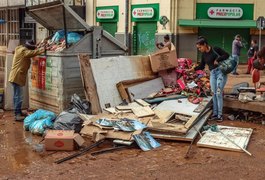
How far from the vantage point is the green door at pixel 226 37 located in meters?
23.6

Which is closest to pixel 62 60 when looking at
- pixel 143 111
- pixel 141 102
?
pixel 141 102

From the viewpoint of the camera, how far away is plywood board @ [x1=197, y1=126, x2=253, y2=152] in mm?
7242

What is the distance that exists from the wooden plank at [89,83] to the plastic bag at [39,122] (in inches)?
32.4

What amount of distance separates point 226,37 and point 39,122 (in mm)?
17135

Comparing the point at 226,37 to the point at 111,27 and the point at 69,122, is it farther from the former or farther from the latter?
the point at 69,122

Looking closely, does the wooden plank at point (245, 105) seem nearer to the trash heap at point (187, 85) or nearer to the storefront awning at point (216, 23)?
the trash heap at point (187, 85)

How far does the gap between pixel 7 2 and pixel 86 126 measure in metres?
22.6

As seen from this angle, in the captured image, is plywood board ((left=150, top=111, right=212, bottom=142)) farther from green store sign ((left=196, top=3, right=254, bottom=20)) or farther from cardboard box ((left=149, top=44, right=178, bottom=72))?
green store sign ((left=196, top=3, right=254, bottom=20))

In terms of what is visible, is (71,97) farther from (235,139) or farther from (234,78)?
(234,78)

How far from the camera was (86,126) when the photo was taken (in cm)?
799

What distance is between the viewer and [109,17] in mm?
27453

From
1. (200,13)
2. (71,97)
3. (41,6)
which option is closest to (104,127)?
(71,97)

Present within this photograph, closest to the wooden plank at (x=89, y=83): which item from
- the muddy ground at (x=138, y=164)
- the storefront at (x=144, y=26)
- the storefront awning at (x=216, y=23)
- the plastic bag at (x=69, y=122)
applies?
the plastic bag at (x=69, y=122)

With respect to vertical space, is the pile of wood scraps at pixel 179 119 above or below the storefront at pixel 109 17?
below
